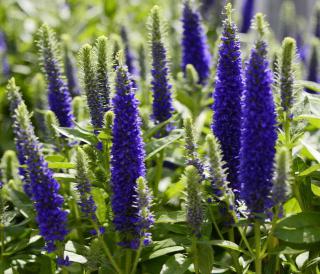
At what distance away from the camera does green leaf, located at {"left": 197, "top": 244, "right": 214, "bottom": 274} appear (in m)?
2.43

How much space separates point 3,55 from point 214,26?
2.18 meters

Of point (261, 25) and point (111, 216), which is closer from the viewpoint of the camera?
point (261, 25)

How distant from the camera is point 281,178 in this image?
196 cm

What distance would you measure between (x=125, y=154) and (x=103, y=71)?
487 millimetres

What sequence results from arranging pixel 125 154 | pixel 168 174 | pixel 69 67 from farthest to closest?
pixel 69 67 → pixel 168 174 → pixel 125 154

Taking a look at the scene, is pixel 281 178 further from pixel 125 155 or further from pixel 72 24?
pixel 72 24

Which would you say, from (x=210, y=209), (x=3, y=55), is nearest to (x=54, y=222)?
(x=210, y=209)

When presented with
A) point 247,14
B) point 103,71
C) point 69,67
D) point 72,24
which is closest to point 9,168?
point 69,67

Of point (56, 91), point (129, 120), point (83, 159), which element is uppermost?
point (56, 91)

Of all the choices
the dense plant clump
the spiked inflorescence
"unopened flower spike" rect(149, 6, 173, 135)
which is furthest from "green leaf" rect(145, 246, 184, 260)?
"unopened flower spike" rect(149, 6, 173, 135)

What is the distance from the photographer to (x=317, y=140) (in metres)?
3.78

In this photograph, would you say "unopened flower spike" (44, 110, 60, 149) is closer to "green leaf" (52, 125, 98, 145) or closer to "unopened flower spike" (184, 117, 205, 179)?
"green leaf" (52, 125, 98, 145)

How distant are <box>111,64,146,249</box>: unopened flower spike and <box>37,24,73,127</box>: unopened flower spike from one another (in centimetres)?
96

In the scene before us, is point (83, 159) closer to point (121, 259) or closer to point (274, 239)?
point (121, 259)
